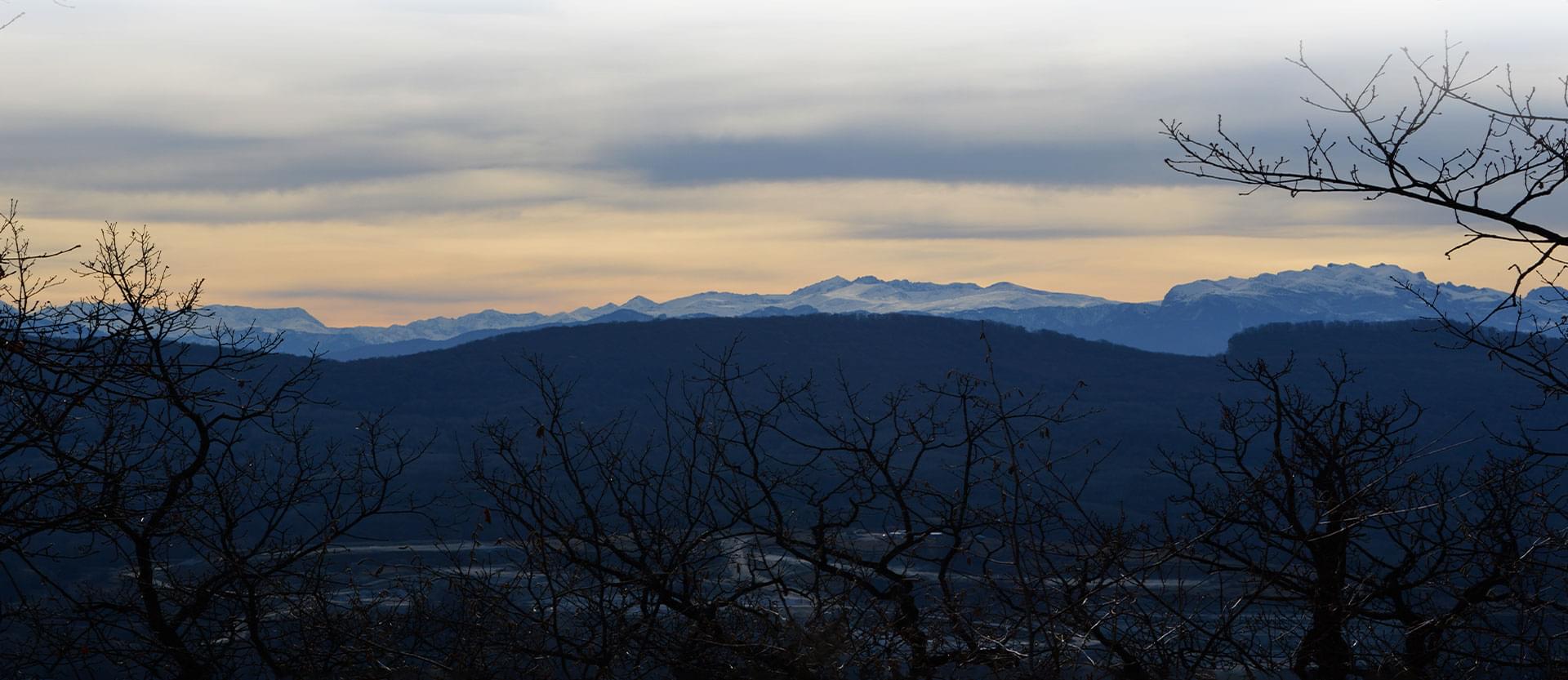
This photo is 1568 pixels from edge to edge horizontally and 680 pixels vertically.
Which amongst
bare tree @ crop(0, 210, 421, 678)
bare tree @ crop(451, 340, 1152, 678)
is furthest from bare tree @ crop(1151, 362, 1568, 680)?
bare tree @ crop(0, 210, 421, 678)

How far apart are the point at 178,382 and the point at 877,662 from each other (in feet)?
16.8

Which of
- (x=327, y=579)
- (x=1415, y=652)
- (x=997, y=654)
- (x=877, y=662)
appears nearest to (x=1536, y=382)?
(x=1415, y=652)

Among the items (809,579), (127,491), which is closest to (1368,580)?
A: (809,579)

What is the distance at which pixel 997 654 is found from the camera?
7.22 meters

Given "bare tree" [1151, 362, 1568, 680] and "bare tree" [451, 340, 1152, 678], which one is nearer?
"bare tree" [451, 340, 1152, 678]

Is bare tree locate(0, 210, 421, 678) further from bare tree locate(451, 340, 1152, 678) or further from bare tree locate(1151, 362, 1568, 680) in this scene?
bare tree locate(1151, 362, 1568, 680)

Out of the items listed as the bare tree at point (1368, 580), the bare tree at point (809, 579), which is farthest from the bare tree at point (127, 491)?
the bare tree at point (1368, 580)

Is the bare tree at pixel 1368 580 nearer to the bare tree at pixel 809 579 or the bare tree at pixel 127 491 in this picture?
the bare tree at pixel 809 579

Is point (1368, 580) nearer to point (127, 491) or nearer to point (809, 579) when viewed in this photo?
point (809, 579)

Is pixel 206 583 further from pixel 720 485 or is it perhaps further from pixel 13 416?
pixel 720 485

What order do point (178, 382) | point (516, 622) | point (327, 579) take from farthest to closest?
point (327, 579) → point (516, 622) → point (178, 382)

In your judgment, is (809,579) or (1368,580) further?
(1368,580)

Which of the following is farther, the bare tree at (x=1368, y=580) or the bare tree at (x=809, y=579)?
the bare tree at (x=1368, y=580)

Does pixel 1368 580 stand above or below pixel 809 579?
below
